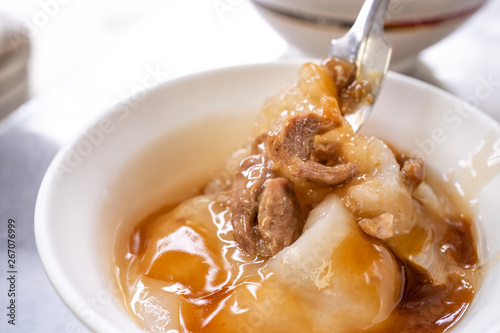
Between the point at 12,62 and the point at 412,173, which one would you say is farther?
the point at 12,62

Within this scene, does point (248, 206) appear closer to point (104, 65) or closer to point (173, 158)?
point (173, 158)

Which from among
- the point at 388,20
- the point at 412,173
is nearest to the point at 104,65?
the point at 388,20

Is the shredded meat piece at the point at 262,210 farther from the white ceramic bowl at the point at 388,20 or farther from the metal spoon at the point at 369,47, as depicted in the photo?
the white ceramic bowl at the point at 388,20

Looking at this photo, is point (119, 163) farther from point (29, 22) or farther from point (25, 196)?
point (29, 22)

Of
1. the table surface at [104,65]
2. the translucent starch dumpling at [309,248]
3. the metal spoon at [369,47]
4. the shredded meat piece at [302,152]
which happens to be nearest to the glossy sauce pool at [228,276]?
the translucent starch dumpling at [309,248]

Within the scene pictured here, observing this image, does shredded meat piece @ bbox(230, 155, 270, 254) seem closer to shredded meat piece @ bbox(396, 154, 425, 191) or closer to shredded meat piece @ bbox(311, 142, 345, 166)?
shredded meat piece @ bbox(311, 142, 345, 166)

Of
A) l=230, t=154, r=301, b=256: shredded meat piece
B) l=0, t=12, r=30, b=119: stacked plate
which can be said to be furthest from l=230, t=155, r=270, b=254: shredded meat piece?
l=0, t=12, r=30, b=119: stacked plate
